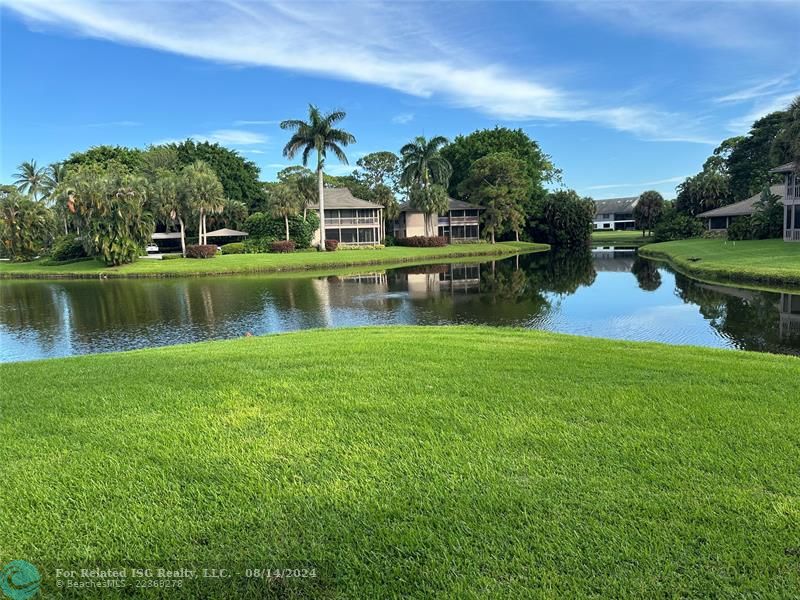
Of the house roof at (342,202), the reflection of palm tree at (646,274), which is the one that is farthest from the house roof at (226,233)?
the reflection of palm tree at (646,274)

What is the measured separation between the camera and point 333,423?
5.08 meters

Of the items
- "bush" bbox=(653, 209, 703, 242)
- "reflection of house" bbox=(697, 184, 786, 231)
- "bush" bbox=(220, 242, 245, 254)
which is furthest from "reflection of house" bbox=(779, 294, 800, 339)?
"bush" bbox=(220, 242, 245, 254)

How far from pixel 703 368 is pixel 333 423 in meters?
5.16

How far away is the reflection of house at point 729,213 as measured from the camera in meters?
54.6

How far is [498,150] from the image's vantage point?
76812mm

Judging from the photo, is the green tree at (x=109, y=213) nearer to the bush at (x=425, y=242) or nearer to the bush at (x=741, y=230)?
the bush at (x=425, y=242)

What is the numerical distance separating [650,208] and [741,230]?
33.9 m

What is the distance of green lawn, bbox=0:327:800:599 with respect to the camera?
3135 millimetres

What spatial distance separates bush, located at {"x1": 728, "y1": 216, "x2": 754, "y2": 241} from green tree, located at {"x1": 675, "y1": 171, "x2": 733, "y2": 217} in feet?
56.3

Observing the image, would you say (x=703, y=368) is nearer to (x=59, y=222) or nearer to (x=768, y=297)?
(x=768, y=297)

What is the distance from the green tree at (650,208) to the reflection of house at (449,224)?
91.1ft

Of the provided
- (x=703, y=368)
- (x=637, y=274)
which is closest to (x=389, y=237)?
(x=637, y=274)

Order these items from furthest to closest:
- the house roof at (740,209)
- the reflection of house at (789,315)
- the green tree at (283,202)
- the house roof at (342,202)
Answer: the house roof at (342,202) < the green tree at (283,202) < the house roof at (740,209) < the reflection of house at (789,315)

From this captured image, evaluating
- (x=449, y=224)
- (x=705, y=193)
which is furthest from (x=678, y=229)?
(x=449, y=224)
